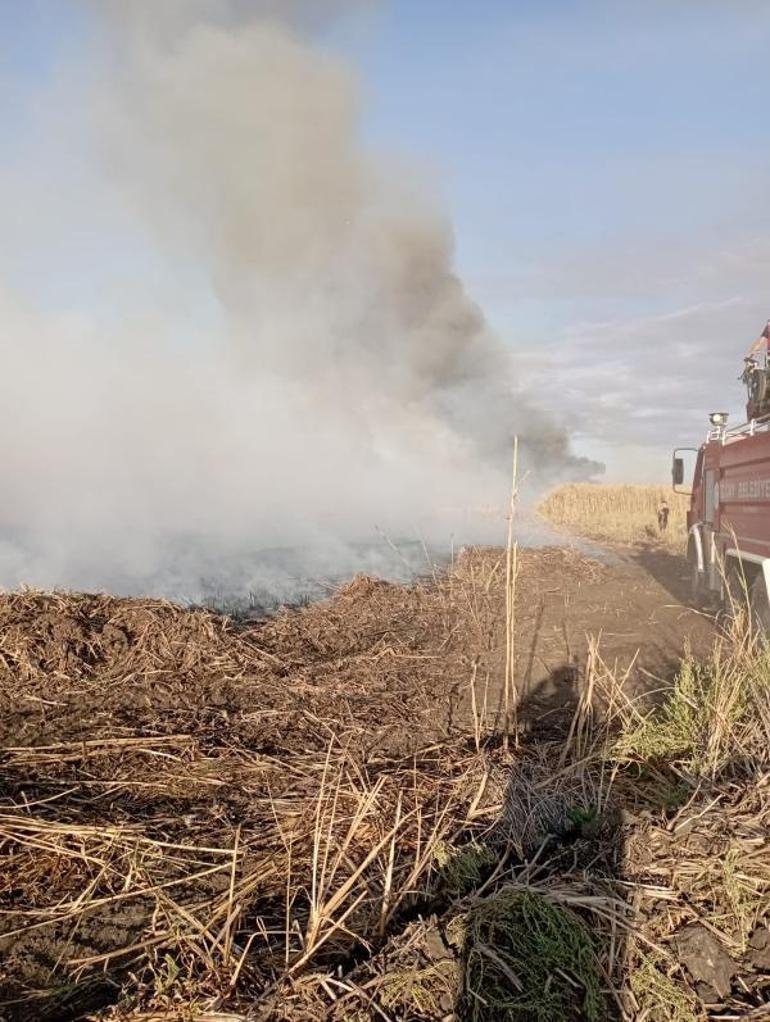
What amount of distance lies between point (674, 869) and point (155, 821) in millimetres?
2433

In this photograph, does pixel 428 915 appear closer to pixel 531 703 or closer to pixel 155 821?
pixel 155 821

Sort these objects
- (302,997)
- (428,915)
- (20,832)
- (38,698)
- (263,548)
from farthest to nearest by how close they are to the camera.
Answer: (263,548), (38,698), (20,832), (428,915), (302,997)

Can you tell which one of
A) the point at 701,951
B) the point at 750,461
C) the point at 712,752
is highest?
the point at 750,461

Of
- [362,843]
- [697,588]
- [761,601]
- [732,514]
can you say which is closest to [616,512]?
[697,588]

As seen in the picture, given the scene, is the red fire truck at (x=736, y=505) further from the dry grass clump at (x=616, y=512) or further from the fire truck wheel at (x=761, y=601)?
the dry grass clump at (x=616, y=512)

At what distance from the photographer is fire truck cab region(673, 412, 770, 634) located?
301 inches

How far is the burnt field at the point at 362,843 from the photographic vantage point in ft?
8.32

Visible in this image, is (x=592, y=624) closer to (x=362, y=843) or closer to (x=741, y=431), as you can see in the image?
(x=741, y=431)

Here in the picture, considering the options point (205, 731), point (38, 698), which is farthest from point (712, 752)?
point (38, 698)

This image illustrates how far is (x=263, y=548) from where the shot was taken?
17.3 metres

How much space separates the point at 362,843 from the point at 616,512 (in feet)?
78.8

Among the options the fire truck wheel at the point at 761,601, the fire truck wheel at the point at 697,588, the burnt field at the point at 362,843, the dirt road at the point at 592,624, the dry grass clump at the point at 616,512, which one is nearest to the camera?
the burnt field at the point at 362,843

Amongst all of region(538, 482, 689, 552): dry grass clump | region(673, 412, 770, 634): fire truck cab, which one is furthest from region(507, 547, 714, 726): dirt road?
region(538, 482, 689, 552): dry grass clump

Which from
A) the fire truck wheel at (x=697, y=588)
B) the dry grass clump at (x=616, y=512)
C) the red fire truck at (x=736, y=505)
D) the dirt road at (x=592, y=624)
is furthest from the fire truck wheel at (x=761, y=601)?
the dry grass clump at (x=616, y=512)
